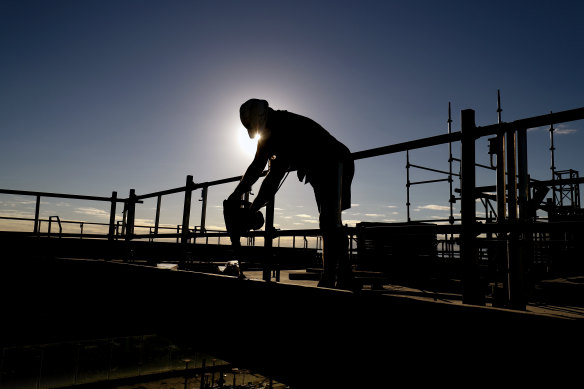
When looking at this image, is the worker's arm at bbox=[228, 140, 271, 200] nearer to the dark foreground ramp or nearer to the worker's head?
the worker's head

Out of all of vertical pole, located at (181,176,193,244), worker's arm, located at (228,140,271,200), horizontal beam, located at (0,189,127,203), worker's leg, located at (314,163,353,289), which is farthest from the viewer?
horizontal beam, located at (0,189,127,203)

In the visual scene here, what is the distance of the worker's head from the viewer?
3.08 meters

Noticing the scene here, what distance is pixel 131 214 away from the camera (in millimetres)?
7191

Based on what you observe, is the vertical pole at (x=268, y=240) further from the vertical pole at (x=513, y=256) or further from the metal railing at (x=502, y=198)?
the vertical pole at (x=513, y=256)

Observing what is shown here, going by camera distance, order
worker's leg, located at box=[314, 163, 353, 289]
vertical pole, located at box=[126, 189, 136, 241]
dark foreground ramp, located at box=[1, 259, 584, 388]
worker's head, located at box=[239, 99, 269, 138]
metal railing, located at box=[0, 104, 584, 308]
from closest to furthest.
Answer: dark foreground ramp, located at box=[1, 259, 584, 388]
metal railing, located at box=[0, 104, 584, 308]
worker's leg, located at box=[314, 163, 353, 289]
worker's head, located at box=[239, 99, 269, 138]
vertical pole, located at box=[126, 189, 136, 241]

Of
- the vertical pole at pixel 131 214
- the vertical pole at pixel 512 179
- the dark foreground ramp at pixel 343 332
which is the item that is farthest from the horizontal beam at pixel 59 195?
the vertical pole at pixel 512 179

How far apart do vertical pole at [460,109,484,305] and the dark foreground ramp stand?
0.45 meters

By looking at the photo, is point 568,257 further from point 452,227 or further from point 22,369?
point 22,369

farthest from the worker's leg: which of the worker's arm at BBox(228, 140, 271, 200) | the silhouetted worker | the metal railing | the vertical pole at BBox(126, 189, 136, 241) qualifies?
the vertical pole at BBox(126, 189, 136, 241)

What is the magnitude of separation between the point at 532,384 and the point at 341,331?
98 cm

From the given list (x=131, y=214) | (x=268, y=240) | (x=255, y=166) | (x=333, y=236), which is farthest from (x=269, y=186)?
(x=131, y=214)

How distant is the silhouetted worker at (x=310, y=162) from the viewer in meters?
2.85

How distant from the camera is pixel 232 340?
3.08 metres

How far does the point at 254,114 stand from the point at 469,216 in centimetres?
183
